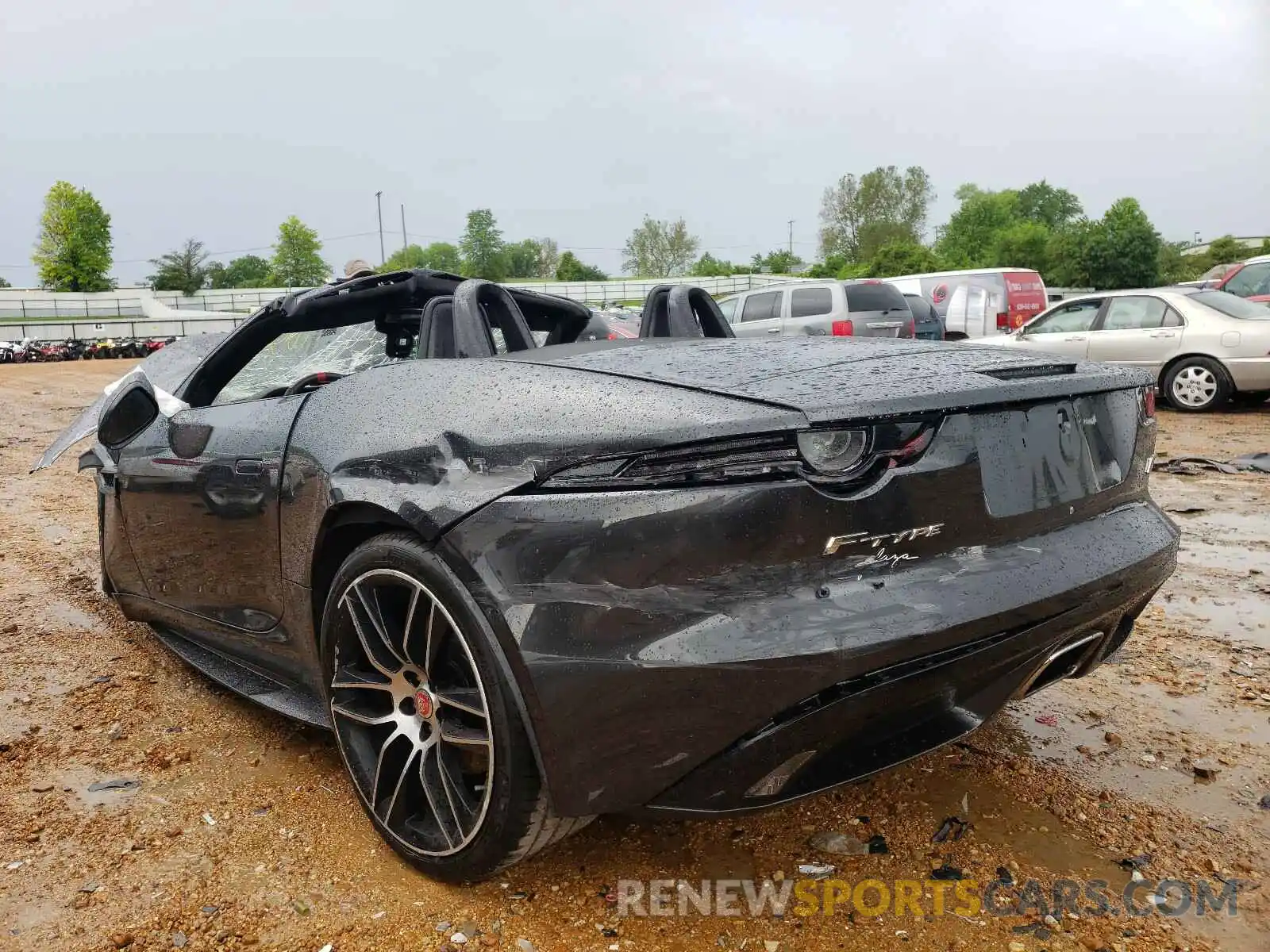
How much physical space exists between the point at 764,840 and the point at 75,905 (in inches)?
59.3

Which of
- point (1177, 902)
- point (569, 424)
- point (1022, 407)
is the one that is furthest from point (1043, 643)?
point (569, 424)

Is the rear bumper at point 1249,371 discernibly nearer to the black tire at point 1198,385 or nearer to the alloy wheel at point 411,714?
the black tire at point 1198,385

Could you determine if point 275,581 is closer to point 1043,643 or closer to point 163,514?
point 163,514

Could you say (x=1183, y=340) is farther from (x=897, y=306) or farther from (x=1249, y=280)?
(x=897, y=306)

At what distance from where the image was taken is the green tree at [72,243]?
77.9 meters

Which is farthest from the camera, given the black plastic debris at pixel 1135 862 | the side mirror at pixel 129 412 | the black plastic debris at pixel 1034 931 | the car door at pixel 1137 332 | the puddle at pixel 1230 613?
the car door at pixel 1137 332

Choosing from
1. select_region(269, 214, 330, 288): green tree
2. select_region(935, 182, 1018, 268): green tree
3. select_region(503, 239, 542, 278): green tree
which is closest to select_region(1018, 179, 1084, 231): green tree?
select_region(935, 182, 1018, 268): green tree

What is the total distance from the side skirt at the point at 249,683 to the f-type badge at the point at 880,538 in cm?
142

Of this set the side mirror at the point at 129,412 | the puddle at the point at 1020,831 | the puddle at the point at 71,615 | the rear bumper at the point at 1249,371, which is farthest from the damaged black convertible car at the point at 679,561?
the rear bumper at the point at 1249,371

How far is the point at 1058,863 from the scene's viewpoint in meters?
2.06

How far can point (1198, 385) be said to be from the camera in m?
9.99

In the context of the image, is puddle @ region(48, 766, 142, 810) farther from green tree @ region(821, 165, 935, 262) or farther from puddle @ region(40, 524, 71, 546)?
green tree @ region(821, 165, 935, 262)

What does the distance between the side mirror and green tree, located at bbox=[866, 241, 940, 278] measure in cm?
6126

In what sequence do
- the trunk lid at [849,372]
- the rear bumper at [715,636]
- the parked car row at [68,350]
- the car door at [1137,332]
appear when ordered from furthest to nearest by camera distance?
the parked car row at [68,350] < the car door at [1137,332] < the trunk lid at [849,372] < the rear bumper at [715,636]
